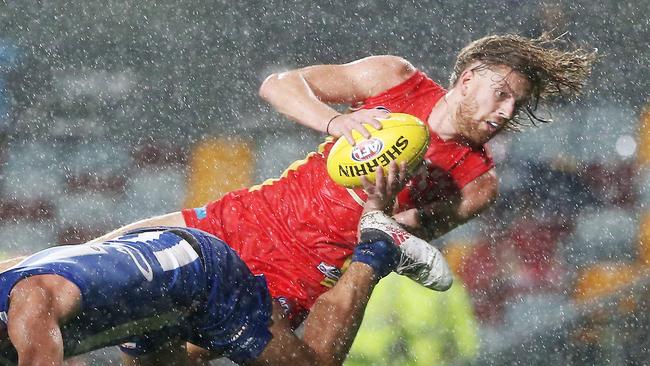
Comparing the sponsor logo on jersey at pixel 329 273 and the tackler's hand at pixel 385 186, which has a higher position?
the tackler's hand at pixel 385 186

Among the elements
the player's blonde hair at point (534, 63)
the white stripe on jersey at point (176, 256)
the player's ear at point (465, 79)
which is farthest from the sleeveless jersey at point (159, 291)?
the player's blonde hair at point (534, 63)

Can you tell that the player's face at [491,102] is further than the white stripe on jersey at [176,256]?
Yes

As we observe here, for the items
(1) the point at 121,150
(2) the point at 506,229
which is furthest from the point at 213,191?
(2) the point at 506,229

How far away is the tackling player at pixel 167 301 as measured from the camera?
2957 mm

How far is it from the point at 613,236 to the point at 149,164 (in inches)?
161

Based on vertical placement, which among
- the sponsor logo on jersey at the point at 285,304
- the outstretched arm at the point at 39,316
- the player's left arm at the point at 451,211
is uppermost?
the outstretched arm at the point at 39,316

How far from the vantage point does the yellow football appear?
12.0ft

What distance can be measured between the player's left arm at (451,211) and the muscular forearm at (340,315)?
1.46ft

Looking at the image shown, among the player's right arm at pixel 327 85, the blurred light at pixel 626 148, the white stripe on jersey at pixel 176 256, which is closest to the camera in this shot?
the white stripe on jersey at pixel 176 256

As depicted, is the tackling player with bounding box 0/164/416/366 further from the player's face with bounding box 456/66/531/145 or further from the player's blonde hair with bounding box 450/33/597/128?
the player's blonde hair with bounding box 450/33/597/128

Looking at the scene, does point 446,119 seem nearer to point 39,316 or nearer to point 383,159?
point 383,159

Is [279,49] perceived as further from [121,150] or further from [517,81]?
[517,81]

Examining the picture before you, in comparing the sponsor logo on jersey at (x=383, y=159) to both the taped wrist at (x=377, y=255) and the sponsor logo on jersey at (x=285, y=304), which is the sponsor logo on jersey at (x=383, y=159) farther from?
the sponsor logo on jersey at (x=285, y=304)

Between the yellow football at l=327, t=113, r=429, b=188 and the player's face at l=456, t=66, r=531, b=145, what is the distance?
1.06ft
